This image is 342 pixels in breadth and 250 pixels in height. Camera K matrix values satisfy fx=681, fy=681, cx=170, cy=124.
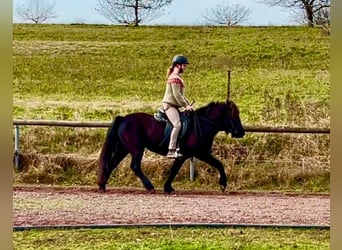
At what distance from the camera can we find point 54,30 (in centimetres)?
322

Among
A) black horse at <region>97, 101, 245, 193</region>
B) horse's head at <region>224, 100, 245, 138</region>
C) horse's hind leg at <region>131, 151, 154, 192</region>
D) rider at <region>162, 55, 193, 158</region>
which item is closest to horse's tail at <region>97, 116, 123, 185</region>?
black horse at <region>97, 101, 245, 193</region>

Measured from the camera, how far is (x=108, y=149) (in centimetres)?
326

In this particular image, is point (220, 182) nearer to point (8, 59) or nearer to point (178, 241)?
point (178, 241)

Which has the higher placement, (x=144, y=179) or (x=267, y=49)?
(x=267, y=49)

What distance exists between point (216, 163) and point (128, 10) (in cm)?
84

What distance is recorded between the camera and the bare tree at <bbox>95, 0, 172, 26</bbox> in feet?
10.4

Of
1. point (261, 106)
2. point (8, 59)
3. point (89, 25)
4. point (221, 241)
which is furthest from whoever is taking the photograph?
point (261, 106)

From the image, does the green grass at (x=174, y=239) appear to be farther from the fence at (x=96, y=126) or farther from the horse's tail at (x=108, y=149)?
the fence at (x=96, y=126)

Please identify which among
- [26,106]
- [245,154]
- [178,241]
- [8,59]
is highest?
[8,59]

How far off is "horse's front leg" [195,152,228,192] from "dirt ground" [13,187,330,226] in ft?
0.17

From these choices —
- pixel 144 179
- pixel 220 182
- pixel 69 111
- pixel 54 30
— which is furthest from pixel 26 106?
pixel 220 182

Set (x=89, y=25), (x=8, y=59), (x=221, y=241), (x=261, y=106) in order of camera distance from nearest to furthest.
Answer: (x=8, y=59) < (x=221, y=241) < (x=89, y=25) < (x=261, y=106)

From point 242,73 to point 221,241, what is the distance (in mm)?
911

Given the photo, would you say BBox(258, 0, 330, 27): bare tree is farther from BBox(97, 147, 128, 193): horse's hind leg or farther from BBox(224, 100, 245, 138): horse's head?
BBox(97, 147, 128, 193): horse's hind leg
